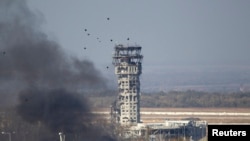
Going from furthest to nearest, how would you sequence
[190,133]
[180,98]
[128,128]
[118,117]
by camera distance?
[180,98] → [118,117] → [128,128] → [190,133]

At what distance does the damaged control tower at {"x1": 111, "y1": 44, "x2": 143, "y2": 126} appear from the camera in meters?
138

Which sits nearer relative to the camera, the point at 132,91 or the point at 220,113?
the point at 132,91

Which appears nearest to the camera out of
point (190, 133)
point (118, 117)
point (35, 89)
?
point (35, 89)

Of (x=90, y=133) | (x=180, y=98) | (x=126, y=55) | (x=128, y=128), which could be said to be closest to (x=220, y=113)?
(x=180, y=98)

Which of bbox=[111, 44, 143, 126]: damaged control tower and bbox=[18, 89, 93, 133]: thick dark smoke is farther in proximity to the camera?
bbox=[111, 44, 143, 126]: damaged control tower

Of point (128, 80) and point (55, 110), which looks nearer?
point (55, 110)

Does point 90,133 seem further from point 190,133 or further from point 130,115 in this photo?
point 130,115

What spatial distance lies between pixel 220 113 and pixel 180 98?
1215cm

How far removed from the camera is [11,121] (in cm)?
9444

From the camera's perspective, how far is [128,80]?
457ft

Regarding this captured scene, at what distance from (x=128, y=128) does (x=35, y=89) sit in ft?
98.3

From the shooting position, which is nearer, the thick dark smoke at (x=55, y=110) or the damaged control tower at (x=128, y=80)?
the thick dark smoke at (x=55, y=110)

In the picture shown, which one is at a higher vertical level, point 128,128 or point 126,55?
point 126,55

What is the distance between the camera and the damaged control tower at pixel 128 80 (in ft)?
452
